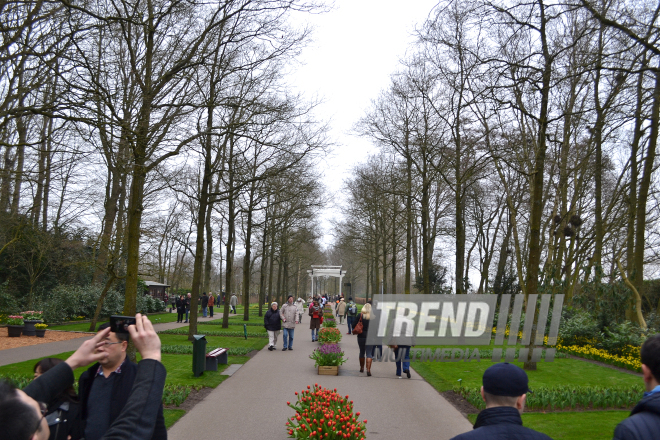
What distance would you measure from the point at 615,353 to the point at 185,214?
38.9 metres

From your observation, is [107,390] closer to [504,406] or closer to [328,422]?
[504,406]

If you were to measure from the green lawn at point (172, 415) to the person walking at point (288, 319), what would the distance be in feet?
33.3

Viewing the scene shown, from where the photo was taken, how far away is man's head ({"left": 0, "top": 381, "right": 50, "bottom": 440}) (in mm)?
2041

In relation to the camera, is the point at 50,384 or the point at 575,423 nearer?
the point at 50,384

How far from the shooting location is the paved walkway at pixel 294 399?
8.33 metres

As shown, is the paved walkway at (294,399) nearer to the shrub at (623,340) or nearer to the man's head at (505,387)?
the man's head at (505,387)

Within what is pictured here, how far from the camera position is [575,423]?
9.11 meters

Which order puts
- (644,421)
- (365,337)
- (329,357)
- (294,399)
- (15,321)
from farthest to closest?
(15,321) < (365,337) < (329,357) < (294,399) < (644,421)

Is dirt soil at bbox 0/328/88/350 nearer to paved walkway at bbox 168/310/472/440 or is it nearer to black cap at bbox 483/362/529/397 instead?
paved walkway at bbox 168/310/472/440

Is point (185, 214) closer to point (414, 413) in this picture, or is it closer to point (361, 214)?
point (361, 214)

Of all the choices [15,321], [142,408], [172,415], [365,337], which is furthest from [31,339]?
[142,408]

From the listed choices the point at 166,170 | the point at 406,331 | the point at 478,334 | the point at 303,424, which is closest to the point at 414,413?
the point at 303,424

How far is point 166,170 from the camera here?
77.2 feet

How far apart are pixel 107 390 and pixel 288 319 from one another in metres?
17.0
